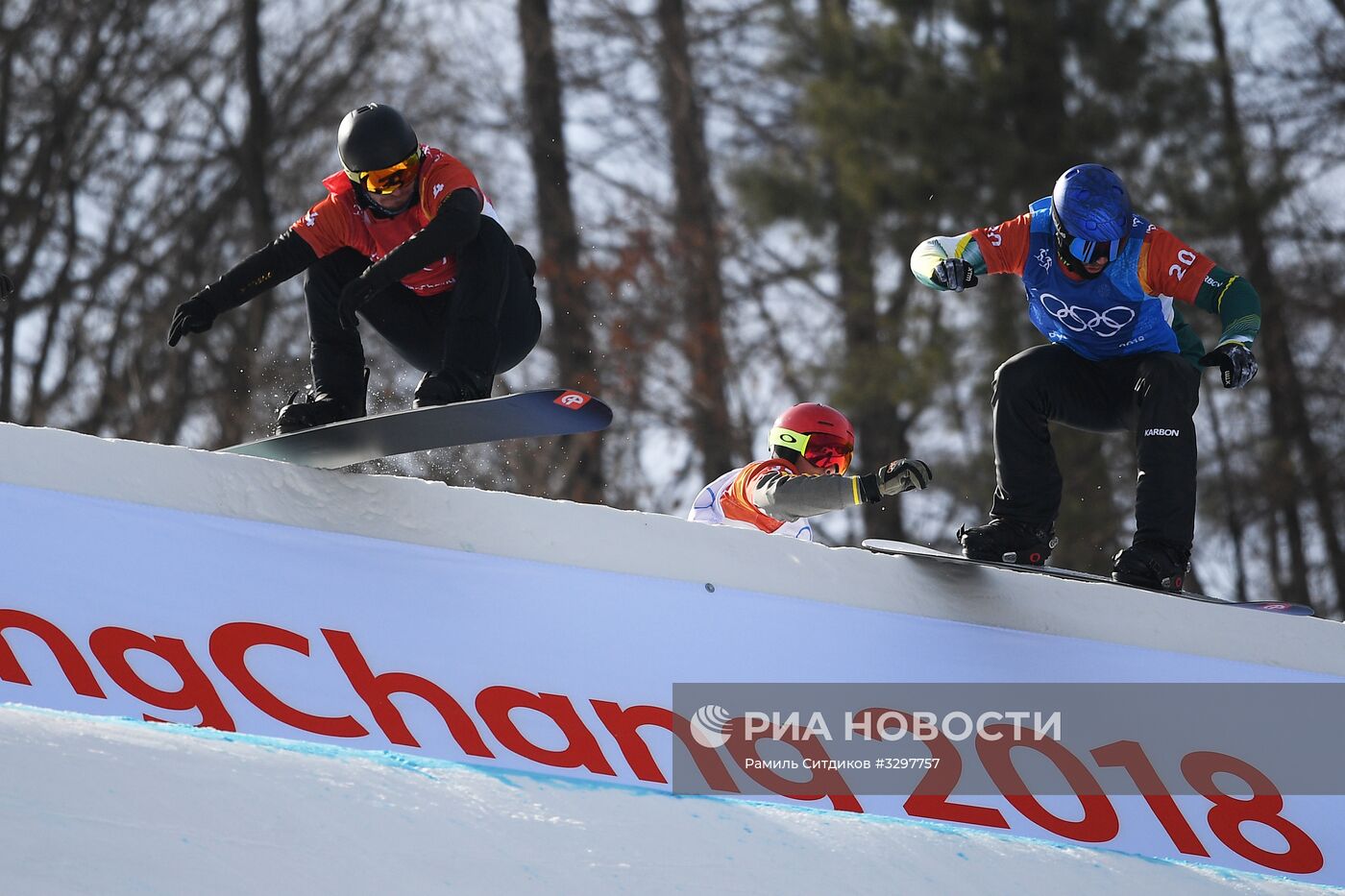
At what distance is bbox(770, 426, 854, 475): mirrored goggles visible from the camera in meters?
6.00

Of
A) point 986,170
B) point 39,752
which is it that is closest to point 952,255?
→ point 39,752

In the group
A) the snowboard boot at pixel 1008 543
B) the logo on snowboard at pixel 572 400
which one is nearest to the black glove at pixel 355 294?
the logo on snowboard at pixel 572 400

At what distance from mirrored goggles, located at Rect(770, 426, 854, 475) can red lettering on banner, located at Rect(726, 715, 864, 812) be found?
1.40 meters

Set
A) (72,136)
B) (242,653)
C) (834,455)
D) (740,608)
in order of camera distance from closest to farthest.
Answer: (242,653) < (740,608) < (834,455) < (72,136)

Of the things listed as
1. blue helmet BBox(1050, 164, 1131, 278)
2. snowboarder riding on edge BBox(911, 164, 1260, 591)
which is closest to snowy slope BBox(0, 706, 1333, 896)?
snowboarder riding on edge BBox(911, 164, 1260, 591)

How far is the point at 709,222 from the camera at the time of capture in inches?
725

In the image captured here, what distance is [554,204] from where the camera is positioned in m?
18.5

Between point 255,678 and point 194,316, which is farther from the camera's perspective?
point 194,316

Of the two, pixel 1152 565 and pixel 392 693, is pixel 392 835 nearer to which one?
pixel 392 693

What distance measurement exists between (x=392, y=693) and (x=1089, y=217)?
7.98ft

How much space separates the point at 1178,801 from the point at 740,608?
1.48 meters

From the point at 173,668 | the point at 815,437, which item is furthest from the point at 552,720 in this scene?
the point at 815,437

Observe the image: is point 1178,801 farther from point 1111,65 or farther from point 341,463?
point 1111,65

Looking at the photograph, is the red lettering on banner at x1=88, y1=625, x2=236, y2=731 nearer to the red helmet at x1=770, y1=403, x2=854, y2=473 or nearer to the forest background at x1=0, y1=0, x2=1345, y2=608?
the red helmet at x1=770, y1=403, x2=854, y2=473
